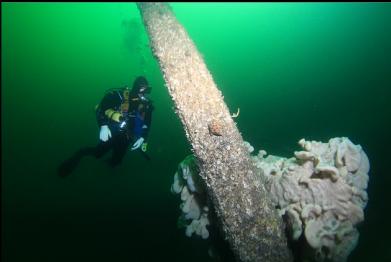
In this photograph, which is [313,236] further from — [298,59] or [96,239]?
[298,59]

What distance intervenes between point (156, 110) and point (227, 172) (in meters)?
29.0

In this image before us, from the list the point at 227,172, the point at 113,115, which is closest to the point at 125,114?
the point at 113,115

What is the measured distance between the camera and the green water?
12.3m

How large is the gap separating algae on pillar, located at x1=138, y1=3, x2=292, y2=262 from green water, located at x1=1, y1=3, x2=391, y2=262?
17.8ft

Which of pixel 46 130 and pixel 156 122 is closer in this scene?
pixel 156 122

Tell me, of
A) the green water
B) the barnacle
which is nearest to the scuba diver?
the barnacle

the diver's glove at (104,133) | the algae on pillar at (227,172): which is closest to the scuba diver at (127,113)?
the diver's glove at (104,133)

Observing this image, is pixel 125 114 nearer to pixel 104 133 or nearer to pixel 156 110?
pixel 104 133

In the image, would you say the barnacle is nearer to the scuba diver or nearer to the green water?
the scuba diver

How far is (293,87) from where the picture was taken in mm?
32031

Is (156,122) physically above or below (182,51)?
above

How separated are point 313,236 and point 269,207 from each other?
53 centimetres

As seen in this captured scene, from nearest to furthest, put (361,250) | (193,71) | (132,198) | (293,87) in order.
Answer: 1. (193,71)
2. (361,250)
3. (132,198)
4. (293,87)

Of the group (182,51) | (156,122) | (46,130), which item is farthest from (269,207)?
(46,130)
